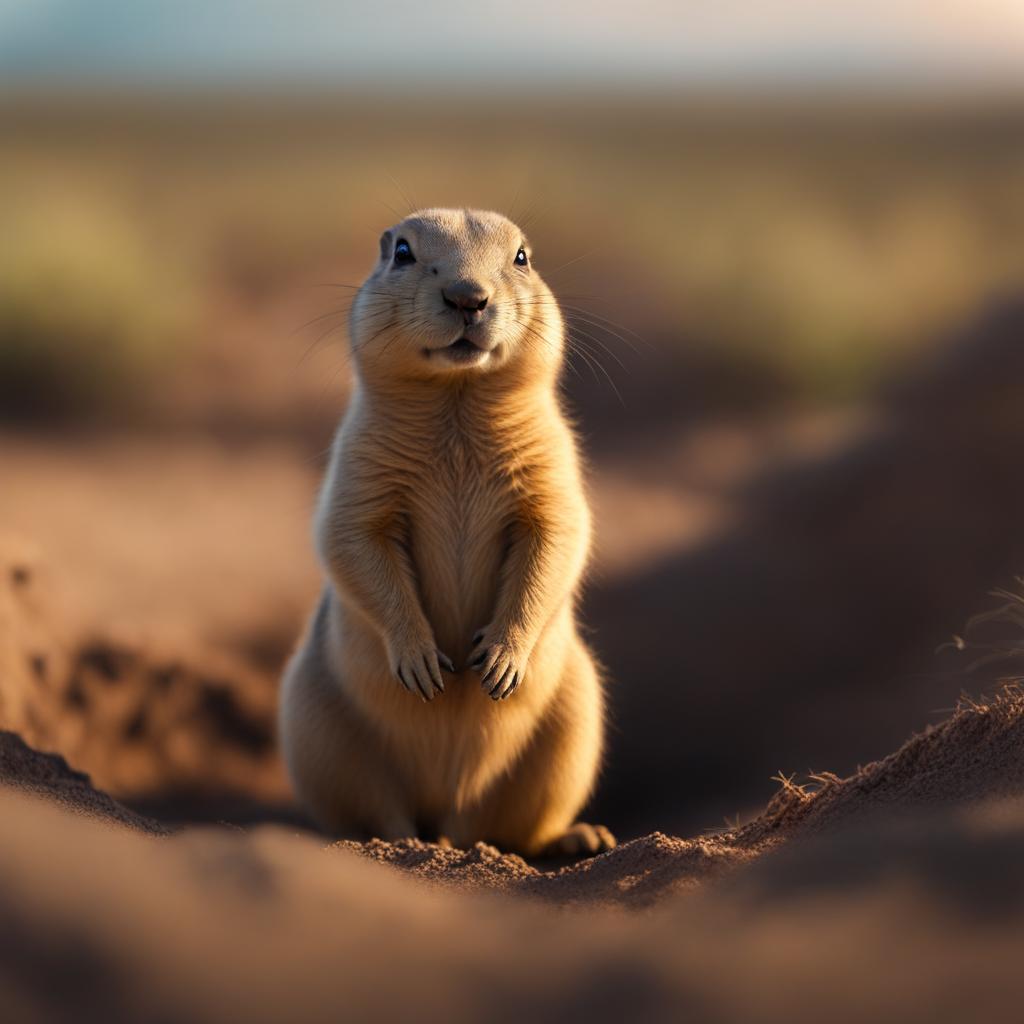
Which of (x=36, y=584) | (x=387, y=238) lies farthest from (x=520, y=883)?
(x=36, y=584)

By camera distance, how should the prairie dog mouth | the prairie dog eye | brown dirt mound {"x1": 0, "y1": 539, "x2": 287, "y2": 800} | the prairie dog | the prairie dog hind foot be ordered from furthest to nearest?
brown dirt mound {"x1": 0, "y1": 539, "x2": 287, "y2": 800}, the prairie dog hind foot, the prairie dog eye, the prairie dog, the prairie dog mouth

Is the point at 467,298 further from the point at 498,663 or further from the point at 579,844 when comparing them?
the point at 579,844

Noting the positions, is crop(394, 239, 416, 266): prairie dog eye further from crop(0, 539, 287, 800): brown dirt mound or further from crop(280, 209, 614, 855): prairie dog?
crop(0, 539, 287, 800): brown dirt mound

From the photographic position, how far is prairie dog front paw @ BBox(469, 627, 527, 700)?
4938 mm

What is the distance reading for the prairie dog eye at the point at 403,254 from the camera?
5.04 m

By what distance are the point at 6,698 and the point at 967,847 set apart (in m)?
5.29

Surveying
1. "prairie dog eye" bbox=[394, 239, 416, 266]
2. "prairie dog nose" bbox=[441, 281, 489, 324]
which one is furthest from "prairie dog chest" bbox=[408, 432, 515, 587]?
"prairie dog eye" bbox=[394, 239, 416, 266]

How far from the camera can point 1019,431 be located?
35.2 ft

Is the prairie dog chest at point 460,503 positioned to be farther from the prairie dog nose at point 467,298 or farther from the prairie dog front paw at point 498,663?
the prairie dog nose at point 467,298

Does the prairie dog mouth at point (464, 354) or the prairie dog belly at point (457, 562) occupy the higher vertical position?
the prairie dog mouth at point (464, 354)

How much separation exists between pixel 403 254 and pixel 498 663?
1.69 meters

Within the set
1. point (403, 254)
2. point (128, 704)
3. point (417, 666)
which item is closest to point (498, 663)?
point (417, 666)

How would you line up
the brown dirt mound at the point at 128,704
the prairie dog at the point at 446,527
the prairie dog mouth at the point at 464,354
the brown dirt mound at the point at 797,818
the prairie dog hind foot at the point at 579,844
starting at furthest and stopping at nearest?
the brown dirt mound at the point at 128,704, the prairie dog hind foot at the point at 579,844, the prairie dog at the point at 446,527, the prairie dog mouth at the point at 464,354, the brown dirt mound at the point at 797,818

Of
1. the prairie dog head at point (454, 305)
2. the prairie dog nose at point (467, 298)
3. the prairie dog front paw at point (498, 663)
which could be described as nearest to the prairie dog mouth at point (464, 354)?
the prairie dog head at point (454, 305)
